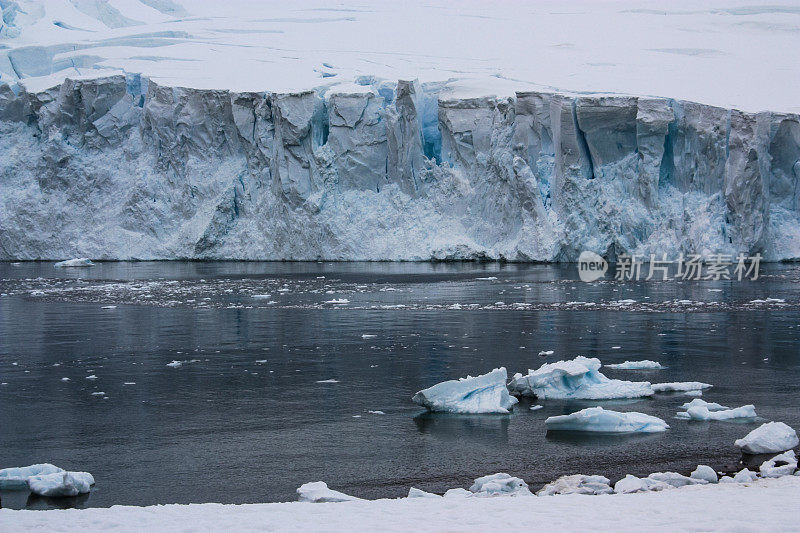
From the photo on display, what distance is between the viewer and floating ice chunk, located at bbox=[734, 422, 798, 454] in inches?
254

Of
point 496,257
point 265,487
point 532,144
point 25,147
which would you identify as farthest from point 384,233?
point 265,487

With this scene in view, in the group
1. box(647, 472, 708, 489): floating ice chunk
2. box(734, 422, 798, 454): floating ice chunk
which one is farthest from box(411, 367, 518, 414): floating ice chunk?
box(647, 472, 708, 489): floating ice chunk

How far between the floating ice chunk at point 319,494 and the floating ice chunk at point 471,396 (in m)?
2.43

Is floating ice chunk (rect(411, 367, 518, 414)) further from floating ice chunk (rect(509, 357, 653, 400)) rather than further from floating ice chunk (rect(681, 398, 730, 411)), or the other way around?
floating ice chunk (rect(681, 398, 730, 411))

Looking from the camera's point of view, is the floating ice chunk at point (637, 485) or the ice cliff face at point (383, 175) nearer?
the floating ice chunk at point (637, 485)

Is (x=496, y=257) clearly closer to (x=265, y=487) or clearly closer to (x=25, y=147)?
(x=25, y=147)

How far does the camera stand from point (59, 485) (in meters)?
5.59

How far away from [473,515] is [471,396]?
354 cm

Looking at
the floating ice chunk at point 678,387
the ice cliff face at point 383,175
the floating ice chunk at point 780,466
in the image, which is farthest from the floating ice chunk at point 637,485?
the ice cliff face at point 383,175

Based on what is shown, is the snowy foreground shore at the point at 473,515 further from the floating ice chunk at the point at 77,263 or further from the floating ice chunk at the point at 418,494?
the floating ice chunk at the point at 77,263

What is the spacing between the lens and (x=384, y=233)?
28922mm

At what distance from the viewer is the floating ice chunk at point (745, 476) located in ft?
18.5

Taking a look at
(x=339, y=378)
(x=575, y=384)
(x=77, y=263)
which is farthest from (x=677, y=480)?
(x=77, y=263)

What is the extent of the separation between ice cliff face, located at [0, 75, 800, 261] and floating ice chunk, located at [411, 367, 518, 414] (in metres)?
18.9
